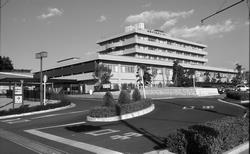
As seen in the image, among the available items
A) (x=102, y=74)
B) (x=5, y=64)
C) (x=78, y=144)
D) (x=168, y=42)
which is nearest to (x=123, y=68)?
(x=102, y=74)

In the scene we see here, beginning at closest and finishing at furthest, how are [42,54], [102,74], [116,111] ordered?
[116,111] < [42,54] < [102,74]

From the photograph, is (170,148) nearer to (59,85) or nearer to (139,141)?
(139,141)

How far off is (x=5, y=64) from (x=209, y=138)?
3755 inches

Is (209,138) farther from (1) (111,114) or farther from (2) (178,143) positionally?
(1) (111,114)

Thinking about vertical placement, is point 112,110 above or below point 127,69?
below

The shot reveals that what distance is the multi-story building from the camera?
7262 cm

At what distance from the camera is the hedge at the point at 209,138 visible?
6.80m

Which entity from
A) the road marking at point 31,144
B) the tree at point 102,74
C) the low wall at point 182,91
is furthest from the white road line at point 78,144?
the tree at point 102,74

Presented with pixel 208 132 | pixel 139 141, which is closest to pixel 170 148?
pixel 208 132

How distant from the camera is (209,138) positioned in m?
6.81

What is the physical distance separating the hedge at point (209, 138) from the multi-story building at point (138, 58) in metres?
61.9

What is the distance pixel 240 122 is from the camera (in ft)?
23.6

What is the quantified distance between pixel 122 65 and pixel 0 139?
62.9m

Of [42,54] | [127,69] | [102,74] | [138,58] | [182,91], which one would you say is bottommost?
[182,91]
